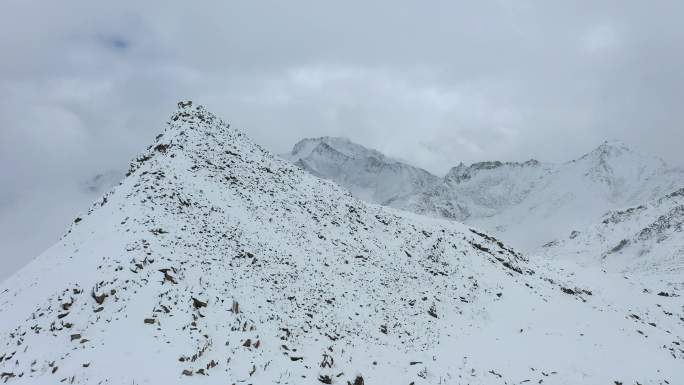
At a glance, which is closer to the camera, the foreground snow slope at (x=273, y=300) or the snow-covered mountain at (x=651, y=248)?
the foreground snow slope at (x=273, y=300)

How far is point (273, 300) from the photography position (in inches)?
957

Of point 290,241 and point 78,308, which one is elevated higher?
point 290,241

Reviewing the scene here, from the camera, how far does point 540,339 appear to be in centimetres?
2964

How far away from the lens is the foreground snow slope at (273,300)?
18.2 m

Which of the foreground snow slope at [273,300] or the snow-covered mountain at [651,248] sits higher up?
the snow-covered mountain at [651,248]

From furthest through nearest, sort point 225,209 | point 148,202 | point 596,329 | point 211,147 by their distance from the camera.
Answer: point 211,147
point 596,329
point 225,209
point 148,202

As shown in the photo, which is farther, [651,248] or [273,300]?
[651,248]

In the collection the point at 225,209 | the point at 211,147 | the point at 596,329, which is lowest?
the point at 225,209

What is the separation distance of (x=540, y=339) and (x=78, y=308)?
2623cm

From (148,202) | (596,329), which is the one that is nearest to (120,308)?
(148,202)

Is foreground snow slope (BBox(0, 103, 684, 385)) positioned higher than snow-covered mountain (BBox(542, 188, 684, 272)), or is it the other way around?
snow-covered mountain (BBox(542, 188, 684, 272))

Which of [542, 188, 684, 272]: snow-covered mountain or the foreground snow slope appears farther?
[542, 188, 684, 272]: snow-covered mountain

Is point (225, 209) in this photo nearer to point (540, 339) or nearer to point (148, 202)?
point (148, 202)

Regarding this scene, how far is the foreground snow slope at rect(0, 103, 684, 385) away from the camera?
18156 millimetres
